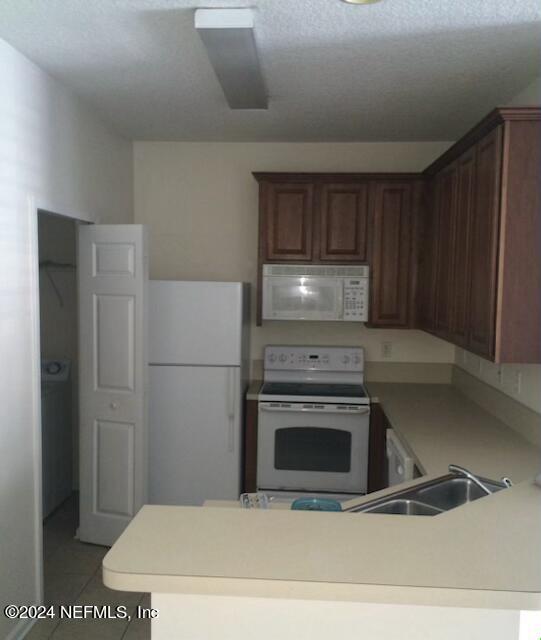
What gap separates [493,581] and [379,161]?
3.15 meters

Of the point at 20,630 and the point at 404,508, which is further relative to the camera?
the point at 20,630

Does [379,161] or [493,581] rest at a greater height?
[379,161]

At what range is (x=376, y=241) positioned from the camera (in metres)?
3.51

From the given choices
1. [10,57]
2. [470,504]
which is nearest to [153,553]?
[470,504]

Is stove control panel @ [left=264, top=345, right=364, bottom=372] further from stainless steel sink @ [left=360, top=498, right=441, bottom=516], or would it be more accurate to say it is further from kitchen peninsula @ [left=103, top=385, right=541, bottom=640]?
kitchen peninsula @ [left=103, top=385, right=541, bottom=640]

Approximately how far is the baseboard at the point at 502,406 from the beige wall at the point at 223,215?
1.32 ft

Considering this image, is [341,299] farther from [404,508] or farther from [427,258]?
[404,508]

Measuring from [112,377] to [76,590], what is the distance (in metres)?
1.09

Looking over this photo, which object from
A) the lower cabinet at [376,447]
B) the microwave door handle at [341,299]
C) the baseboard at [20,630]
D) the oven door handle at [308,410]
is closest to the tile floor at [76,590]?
the baseboard at [20,630]

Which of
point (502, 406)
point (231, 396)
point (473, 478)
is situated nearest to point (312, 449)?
point (231, 396)

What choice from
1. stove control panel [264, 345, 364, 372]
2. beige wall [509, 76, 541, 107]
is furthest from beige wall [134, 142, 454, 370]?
beige wall [509, 76, 541, 107]

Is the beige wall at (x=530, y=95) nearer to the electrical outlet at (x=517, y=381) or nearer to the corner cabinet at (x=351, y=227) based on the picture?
the corner cabinet at (x=351, y=227)

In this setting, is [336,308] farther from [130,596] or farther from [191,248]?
[130,596]

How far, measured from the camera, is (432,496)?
188 centimetres
